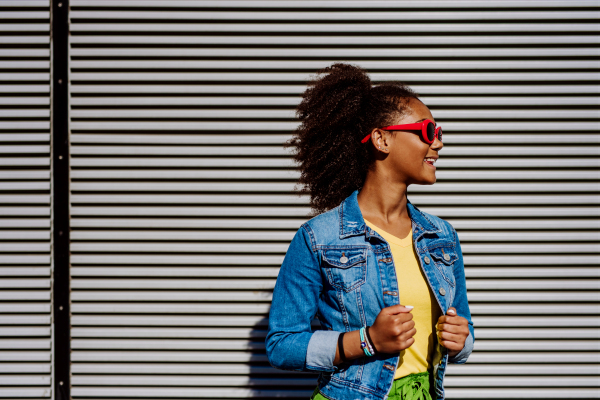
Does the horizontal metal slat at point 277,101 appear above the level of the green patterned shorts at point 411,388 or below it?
above

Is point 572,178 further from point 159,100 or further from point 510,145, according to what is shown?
point 159,100

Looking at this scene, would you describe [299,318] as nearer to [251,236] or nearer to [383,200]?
[383,200]

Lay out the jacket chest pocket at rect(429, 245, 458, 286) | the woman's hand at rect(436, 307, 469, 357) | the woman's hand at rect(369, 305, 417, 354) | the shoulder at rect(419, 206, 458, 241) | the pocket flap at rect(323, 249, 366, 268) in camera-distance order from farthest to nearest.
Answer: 1. the shoulder at rect(419, 206, 458, 241)
2. the jacket chest pocket at rect(429, 245, 458, 286)
3. the pocket flap at rect(323, 249, 366, 268)
4. the woman's hand at rect(436, 307, 469, 357)
5. the woman's hand at rect(369, 305, 417, 354)

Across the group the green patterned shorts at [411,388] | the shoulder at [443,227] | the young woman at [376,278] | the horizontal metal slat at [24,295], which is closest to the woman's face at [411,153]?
the young woman at [376,278]

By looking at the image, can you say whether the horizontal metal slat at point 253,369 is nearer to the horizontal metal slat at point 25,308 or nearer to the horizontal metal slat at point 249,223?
the horizontal metal slat at point 25,308

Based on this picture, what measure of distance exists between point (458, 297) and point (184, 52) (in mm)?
2652

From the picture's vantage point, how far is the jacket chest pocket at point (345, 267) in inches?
66.7

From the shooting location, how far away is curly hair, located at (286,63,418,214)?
6.49ft

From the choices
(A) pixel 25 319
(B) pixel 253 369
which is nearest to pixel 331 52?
(B) pixel 253 369

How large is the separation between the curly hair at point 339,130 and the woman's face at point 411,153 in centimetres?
11

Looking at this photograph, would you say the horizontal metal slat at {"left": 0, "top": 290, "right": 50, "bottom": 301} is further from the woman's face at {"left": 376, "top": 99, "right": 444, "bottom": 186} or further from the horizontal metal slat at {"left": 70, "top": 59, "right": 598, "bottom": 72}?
the woman's face at {"left": 376, "top": 99, "right": 444, "bottom": 186}

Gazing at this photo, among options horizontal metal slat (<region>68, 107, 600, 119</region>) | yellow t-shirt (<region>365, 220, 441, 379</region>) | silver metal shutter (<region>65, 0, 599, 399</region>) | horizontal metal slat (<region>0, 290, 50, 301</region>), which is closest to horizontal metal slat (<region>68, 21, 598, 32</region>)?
silver metal shutter (<region>65, 0, 599, 399</region>)

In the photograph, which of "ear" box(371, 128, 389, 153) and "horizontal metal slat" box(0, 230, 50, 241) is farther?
"horizontal metal slat" box(0, 230, 50, 241)

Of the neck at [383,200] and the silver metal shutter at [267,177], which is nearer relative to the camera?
the neck at [383,200]
